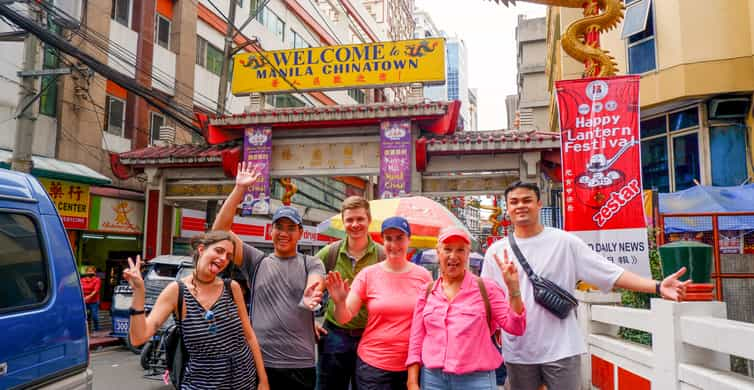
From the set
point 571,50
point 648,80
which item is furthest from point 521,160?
point 571,50

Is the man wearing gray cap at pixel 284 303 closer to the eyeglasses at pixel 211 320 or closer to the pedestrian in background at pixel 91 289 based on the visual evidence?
the eyeglasses at pixel 211 320

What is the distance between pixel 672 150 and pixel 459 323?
1085cm

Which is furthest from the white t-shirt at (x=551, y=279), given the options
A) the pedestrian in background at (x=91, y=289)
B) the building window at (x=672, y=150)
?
the pedestrian in background at (x=91, y=289)

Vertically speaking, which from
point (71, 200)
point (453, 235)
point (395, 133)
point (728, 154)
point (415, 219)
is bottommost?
point (453, 235)

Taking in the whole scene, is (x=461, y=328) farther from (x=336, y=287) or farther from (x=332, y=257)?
(x=332, y=257)

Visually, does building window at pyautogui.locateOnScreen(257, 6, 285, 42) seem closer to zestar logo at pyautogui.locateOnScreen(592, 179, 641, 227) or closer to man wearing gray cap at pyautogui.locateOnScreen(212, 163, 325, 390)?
zestar logo at pyautogui.locateOnScreen(592, 179, 641, 227)

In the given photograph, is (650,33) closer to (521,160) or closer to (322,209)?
(521,160)

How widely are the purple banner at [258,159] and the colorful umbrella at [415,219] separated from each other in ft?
14.4

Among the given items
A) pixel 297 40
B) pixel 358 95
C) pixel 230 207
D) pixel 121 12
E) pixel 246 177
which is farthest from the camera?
pixel 358 95

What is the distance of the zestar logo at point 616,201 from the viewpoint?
19.7 ft

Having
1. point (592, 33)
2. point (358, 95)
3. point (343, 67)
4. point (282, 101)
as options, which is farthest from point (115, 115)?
point (358, 95)

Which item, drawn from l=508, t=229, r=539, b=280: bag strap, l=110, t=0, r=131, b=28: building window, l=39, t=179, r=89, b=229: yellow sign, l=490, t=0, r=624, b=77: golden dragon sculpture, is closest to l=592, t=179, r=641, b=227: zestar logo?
l=490, t=0, r=624, b=77: golden dragon sculpture

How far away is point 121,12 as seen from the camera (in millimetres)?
15719

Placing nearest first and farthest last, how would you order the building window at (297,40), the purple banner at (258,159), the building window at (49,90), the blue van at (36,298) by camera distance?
the blue van at (36,298) < the purple banner at (258,159) < the building window at (49,90) < the building window at (297,40)
